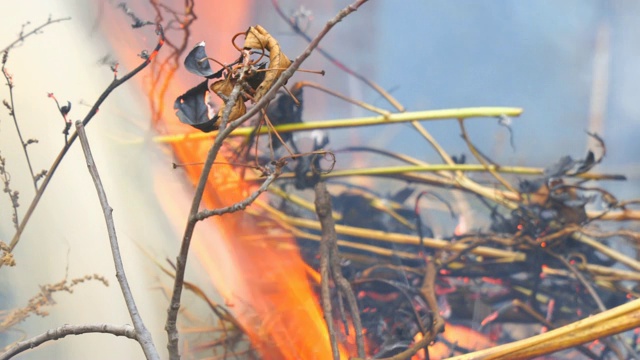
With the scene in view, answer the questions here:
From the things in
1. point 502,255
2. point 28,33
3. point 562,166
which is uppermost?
point 28,33

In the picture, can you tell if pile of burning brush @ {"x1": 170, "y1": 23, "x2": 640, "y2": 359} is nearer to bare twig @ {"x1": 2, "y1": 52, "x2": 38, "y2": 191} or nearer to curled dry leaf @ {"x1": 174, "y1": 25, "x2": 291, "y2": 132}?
bare twig @ {"x1": 2, "y1": 52, "x2": 38, "y2": 191}

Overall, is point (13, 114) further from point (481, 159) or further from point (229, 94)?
point (481, 159)

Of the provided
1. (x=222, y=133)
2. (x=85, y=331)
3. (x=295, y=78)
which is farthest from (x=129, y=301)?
(x=295, y=78)

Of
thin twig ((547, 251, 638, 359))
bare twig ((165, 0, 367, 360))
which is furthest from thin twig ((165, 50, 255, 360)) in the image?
thin twig ((547, 251, 638, 359))

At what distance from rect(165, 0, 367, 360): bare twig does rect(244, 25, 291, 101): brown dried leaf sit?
2 centimetres

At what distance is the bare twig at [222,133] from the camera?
0.51 meters

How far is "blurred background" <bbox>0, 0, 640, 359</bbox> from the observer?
3.45ft

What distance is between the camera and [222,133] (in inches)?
20.2

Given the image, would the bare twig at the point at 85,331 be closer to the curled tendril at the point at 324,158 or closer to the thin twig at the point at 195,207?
the thin twig at the point at 195,207

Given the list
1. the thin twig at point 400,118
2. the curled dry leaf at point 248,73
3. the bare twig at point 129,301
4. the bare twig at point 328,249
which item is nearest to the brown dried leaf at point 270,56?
→ the curled dry leaf at point 248,73

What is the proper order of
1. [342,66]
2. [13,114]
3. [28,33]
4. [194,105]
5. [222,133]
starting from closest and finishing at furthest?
[222,133] → [194,105] → [13,114] → [28,33] → [342,66]

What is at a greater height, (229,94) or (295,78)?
(295,78)

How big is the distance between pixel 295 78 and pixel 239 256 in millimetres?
327

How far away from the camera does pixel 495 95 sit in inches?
45.2
